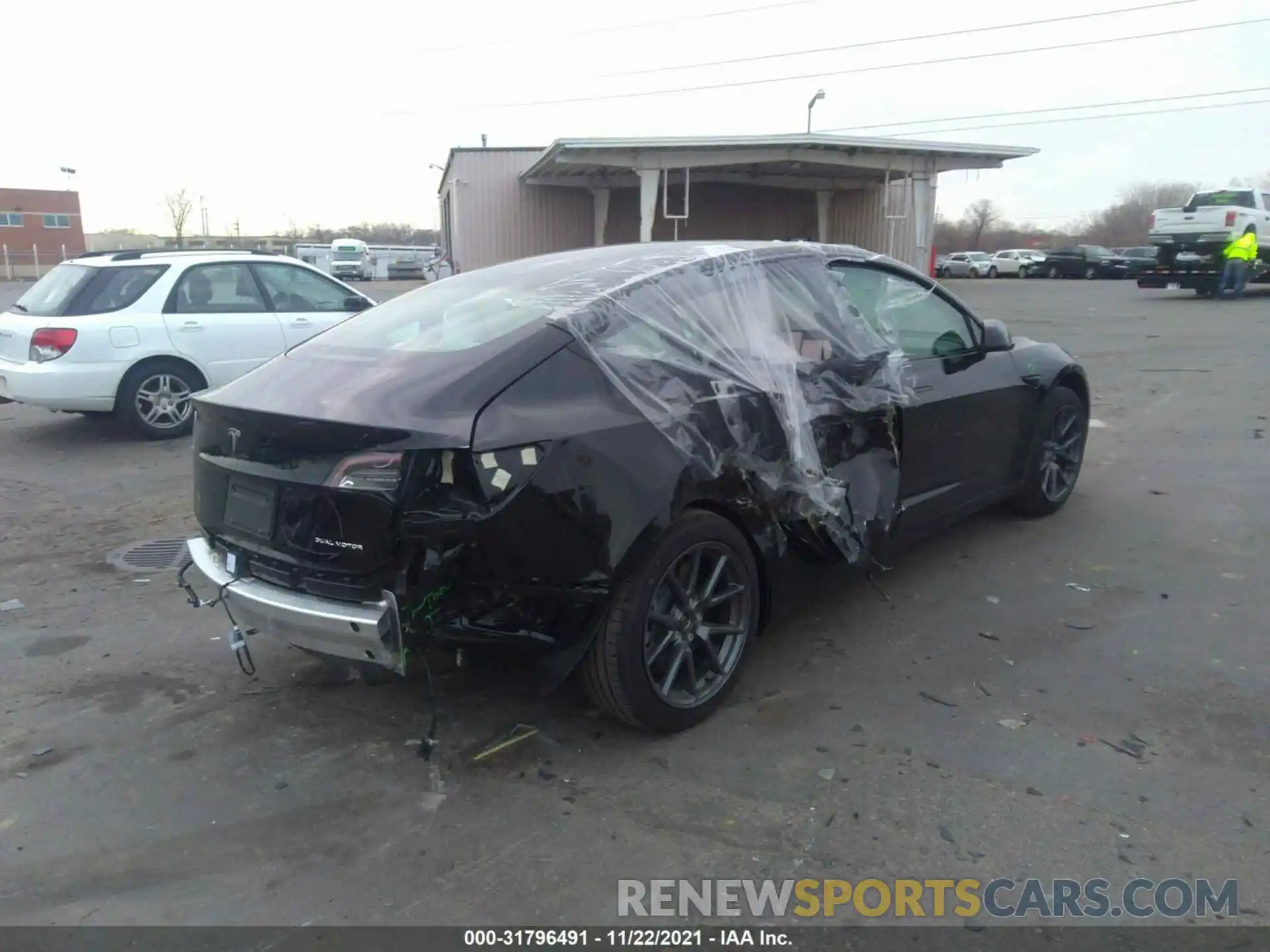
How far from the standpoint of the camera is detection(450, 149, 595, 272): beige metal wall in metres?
25.7

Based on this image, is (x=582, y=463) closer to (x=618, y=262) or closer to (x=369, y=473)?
(x=369, y=473)

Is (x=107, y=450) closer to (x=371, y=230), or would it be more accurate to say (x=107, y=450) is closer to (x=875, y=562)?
(x=875, y=562)

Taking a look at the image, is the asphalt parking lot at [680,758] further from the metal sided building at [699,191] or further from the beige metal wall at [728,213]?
the beige metal wall at [728,213]

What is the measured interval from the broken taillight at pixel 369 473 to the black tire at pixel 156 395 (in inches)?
227

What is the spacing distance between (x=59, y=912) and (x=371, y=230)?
11226 centimetres

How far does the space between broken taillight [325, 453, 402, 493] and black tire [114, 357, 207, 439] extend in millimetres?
5769

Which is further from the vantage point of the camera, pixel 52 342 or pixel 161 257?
pixel 161 257

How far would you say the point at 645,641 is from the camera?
3273 millimetres

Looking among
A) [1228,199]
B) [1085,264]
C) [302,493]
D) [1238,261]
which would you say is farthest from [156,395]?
[1085,264]

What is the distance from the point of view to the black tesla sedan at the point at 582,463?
2930 mm

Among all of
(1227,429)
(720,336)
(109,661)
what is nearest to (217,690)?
(109,661)

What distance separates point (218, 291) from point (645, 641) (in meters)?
6.94
